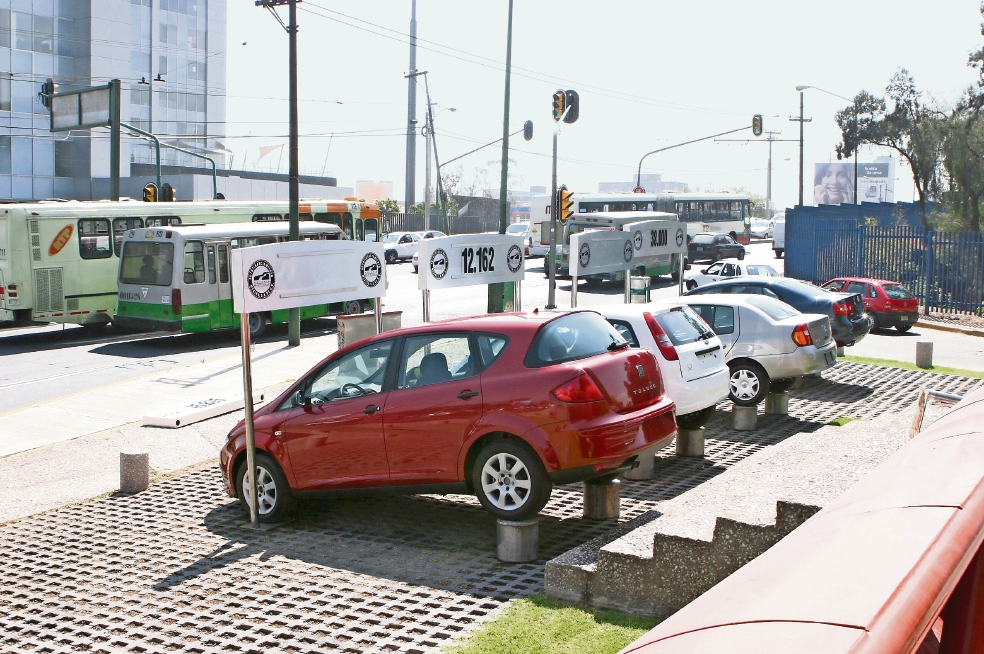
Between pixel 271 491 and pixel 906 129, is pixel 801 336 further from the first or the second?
pixel 906 129

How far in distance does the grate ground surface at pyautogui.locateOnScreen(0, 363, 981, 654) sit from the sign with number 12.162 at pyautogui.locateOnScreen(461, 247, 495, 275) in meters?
5.24

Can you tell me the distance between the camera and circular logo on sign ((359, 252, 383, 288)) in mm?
12492

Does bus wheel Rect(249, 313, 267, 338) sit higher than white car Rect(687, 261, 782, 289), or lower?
lower

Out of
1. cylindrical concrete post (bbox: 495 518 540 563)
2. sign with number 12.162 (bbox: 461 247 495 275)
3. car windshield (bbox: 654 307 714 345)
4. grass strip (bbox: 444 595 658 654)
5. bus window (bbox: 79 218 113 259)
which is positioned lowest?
grass strip (bbox: 444 595 658 654)

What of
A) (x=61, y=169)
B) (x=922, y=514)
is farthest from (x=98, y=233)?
(x=61, y=169)

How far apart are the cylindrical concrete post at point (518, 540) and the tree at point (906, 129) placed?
35227mm

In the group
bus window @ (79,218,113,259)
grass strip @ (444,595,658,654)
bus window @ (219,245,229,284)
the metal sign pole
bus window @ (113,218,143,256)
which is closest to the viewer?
grass strip @ (444,595,658,654)

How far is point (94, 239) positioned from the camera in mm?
24578

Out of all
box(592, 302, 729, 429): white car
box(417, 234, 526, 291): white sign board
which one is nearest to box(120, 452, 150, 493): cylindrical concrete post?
box(592, 302, 729, 429): white car

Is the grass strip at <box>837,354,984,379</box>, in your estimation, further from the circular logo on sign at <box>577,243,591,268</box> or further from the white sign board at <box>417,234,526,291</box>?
the white sign board at <box>417,234,526,291</box>

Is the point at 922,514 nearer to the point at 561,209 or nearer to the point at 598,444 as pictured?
the point at 598,444

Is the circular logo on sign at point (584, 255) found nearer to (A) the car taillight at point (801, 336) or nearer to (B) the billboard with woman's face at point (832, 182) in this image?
(A) the car taillight at point (801, 336)

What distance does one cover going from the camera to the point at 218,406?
13500mm

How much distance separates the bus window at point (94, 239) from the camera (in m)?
24.4
